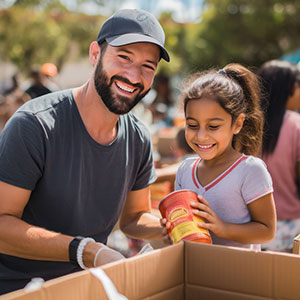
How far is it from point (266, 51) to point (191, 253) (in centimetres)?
2145

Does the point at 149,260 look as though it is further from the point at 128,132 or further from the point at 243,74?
the point at 243,74

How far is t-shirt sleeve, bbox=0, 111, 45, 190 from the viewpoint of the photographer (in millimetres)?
1636

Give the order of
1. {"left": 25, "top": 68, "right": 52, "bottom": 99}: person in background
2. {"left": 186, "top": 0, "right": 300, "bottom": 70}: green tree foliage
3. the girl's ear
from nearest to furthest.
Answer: the girl's ear
{"left": 25, "top": 68, "right": 52, "bottom": 99}: person in background
{"left": 186, "top": 0, "right": 300, "bottom": 70}: green tree foliage

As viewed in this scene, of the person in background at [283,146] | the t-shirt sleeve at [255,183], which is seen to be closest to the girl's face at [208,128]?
the t-shirt sleeve at [255,183]

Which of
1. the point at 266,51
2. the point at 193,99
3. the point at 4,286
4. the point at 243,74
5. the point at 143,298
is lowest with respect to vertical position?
the point at 4,286

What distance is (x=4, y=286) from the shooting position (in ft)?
5.87

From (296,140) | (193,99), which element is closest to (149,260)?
(193,99)

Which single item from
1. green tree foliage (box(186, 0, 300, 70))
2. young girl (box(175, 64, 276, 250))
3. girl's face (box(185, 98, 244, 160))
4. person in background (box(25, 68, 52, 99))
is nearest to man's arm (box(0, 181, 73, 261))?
young girl (box(175, 64, 276, 250))

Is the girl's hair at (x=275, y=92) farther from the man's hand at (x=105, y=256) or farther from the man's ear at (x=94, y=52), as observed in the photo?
the man's hand at (x=105, y=256)

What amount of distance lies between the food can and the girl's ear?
1.60ft

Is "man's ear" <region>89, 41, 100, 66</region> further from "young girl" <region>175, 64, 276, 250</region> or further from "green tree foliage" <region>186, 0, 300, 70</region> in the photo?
"green tree foliage" <region>186, 0, 300, 70</region>

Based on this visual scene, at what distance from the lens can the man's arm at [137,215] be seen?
2.04m

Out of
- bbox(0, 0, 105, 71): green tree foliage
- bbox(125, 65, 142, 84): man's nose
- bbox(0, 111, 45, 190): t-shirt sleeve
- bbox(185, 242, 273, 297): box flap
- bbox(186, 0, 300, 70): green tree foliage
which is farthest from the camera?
bbox(0, 0, 105, 71): green tree foliage

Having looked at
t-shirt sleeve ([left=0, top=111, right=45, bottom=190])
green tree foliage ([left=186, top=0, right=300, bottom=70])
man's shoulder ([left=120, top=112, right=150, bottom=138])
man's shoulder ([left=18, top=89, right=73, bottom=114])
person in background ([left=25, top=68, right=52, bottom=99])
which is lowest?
t-shirt sleeve ([left=0, top=111, right=45, bottom=190])
